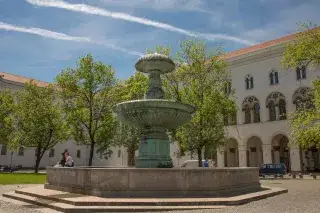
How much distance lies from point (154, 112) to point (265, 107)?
95.4 feet

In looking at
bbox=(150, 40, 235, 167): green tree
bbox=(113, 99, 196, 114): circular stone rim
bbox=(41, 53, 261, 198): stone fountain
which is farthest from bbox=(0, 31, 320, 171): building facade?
bbox=(113, 99, 196, 114): circular stone rim

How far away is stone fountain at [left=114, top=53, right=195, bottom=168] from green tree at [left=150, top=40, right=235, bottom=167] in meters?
13.7

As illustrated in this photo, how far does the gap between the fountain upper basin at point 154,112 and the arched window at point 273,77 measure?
2804 cm

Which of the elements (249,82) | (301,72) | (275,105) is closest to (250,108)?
(275,105)

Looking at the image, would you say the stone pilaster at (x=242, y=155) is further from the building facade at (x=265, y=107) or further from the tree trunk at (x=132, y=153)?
the tree trunk at (x=132, y=153)

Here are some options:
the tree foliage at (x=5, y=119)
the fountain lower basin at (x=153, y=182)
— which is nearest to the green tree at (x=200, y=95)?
the fountain lower basin at (x=153, y=182)

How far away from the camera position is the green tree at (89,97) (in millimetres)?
29516

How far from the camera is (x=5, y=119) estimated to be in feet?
115

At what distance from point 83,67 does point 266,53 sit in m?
21.9

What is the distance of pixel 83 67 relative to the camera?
2955 centimetres

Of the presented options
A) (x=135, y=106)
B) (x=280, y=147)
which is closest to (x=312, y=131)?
(x=135, y=106)

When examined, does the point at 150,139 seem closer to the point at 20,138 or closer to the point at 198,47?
the point at 198,47

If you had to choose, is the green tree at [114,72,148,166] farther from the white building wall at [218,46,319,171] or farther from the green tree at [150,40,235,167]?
the white building wall at [218,46,319,171]

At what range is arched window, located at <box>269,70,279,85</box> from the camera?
36491 millimetres
